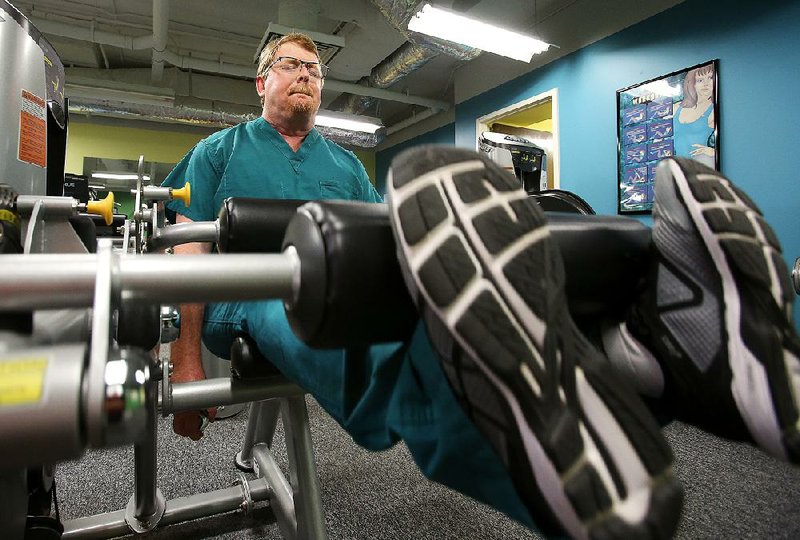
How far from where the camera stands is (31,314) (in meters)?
0.33

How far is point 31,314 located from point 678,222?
1.74ft

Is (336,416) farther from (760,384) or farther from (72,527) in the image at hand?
(72,527)

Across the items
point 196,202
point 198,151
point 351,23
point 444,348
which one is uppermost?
point 351,23

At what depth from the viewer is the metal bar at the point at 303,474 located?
95 centimetres

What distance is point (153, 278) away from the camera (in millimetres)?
318

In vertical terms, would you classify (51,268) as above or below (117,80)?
below

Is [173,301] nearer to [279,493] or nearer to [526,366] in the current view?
[526,366]

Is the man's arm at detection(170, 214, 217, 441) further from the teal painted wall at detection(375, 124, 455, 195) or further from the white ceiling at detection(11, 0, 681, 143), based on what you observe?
the teal painted wall at detection(375, 124, 455, 195)

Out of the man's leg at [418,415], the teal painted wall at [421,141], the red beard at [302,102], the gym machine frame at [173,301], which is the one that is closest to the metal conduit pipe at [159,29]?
the teal painted wall at [421,141]

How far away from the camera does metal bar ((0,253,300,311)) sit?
293mm

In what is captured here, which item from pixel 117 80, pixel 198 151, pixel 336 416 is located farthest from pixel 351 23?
pixel 336 416

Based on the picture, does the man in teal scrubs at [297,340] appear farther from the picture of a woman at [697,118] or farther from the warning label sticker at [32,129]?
the picture of a woman at [697,118]

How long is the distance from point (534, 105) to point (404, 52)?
1.17m

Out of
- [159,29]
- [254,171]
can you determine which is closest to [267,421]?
[254,171]
